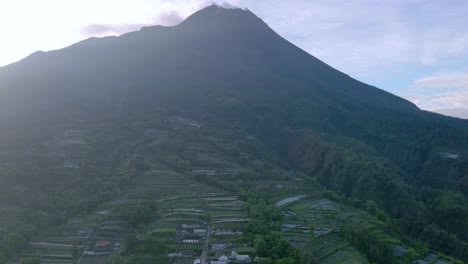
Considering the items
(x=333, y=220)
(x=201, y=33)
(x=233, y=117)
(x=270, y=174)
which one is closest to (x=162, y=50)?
(x=201, y=33)

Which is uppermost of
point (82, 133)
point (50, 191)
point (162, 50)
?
point (162, 50)

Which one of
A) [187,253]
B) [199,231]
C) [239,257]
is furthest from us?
[199,231]

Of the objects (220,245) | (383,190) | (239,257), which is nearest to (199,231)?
Result: (220,245)

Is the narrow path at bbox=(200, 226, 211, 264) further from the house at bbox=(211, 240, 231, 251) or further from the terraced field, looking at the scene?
the terraced field

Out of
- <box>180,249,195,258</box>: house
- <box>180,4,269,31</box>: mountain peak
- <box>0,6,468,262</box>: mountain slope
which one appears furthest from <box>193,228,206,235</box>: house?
<box>180,4,269,31</box>: mountain peak

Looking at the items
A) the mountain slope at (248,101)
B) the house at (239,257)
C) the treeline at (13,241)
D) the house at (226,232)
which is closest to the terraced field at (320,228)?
the house at (226,232)

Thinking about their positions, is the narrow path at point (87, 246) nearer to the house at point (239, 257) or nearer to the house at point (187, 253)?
the house at point (187, 253)

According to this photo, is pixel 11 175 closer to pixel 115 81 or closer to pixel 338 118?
pixel 115 81

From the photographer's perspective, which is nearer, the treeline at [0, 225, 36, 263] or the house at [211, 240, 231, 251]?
the house at [211, 240, 231, 251]

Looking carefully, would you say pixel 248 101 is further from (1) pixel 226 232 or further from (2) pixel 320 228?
(1) pixel 226 232
